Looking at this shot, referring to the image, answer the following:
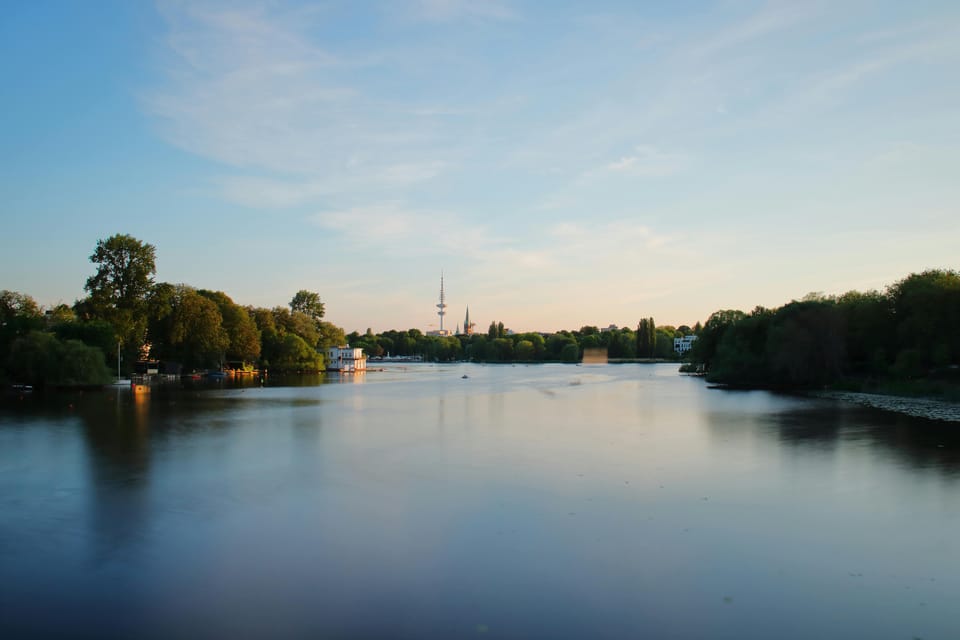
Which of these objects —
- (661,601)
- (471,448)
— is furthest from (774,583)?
(471,448)

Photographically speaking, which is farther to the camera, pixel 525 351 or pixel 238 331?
pixel 525 351

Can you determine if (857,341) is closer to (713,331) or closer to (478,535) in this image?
(713,331)

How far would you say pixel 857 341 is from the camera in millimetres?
54531

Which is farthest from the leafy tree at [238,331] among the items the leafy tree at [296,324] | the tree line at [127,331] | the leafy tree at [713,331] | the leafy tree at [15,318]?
Answer: the leafy tree at [713,331]

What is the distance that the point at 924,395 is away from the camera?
4078cm

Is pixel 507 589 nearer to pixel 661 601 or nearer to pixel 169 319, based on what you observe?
pixel 661 601

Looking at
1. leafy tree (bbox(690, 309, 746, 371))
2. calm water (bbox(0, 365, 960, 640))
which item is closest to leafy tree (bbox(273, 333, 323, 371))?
leafy tree (bbox(690, 309, 746, 371))

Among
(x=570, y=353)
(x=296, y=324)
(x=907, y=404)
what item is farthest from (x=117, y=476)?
(x=570, y=353)

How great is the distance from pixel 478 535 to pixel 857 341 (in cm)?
5305

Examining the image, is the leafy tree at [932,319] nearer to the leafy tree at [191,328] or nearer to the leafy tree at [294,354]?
the leafy tree at [191,328]

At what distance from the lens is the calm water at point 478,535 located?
27.7ft

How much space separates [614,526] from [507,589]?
4046 millimetres

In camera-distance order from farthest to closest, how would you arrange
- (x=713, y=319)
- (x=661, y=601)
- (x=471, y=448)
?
(x=713, y=319) < (x=471, y=448) < (x=661, y=601)

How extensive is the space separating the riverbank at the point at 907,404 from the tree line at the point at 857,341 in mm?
1971
